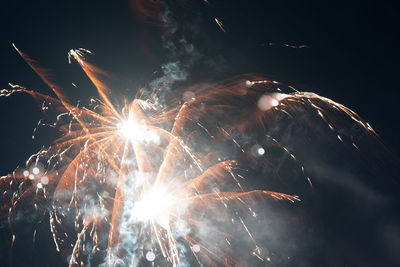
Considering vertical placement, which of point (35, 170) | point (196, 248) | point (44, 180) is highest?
point (35, 170)

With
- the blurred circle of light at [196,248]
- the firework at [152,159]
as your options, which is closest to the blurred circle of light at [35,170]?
the firework at [152,159]

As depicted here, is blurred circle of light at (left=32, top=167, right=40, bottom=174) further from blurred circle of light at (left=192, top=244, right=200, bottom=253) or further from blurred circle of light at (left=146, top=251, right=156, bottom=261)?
blurred circle of light at (left=192, top=244, right=200, bottom=253)

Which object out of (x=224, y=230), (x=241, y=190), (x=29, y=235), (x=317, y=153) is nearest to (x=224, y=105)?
(x=241, y=190)

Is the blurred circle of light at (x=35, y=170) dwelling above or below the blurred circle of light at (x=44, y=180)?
above

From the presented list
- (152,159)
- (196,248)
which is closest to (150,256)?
(196,248)

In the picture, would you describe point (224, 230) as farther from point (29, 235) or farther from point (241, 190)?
point (29, 235)

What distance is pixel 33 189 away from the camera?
6199mm

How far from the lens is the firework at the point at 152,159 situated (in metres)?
5.49

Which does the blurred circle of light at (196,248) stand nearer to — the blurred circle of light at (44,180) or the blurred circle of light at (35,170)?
the blurred circle of light at (44,180)

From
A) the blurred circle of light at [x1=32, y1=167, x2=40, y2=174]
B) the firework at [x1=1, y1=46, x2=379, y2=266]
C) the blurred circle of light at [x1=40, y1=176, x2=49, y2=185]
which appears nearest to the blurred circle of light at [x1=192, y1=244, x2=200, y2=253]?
the firework at [x1=1, y1=46, x2=379, y2=266]

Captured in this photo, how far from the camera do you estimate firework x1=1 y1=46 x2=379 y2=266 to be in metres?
5.49

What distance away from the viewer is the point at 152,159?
19.7ft

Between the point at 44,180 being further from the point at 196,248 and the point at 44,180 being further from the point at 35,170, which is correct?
the point at 196,248

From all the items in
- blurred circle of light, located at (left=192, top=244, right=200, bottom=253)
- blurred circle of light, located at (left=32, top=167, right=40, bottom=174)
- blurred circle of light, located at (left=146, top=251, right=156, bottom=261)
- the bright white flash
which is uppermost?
blurred circle of light, located at (left=32, top=167, right=40, bottom=174)
